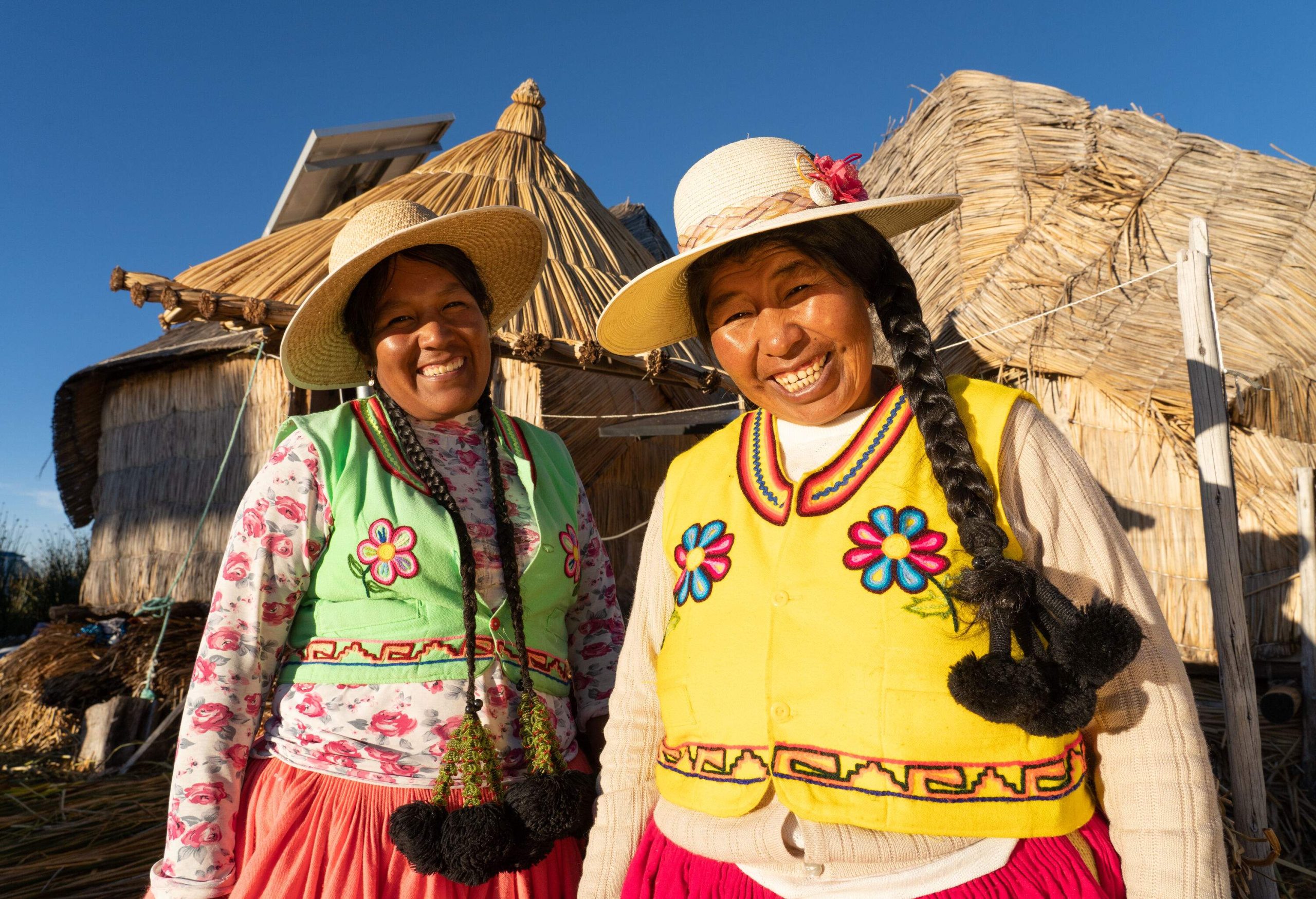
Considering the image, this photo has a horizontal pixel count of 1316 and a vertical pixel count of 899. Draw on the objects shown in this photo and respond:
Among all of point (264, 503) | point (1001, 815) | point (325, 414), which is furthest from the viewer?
point (325, 414)

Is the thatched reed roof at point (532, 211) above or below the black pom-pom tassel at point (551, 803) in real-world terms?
above

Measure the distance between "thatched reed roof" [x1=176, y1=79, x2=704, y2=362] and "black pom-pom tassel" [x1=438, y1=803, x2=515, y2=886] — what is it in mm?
3580

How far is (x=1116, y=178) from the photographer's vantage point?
6199 millimetres

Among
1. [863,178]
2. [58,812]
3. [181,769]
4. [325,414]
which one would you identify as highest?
[863,178]

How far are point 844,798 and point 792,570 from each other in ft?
1.15

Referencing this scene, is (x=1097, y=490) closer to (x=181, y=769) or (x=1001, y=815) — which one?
(x=1001, y=815)

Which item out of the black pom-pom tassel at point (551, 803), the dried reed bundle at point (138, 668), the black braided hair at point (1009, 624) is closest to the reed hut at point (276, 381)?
the dried reed bundle at point (138, 668)

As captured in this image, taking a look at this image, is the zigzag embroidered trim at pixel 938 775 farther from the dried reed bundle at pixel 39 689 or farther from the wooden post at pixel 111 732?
the dried reed bundle at pixel 39 689

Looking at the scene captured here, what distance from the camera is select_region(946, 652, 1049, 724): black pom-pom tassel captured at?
4.00 feet

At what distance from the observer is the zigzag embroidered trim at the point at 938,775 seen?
4.27 feet

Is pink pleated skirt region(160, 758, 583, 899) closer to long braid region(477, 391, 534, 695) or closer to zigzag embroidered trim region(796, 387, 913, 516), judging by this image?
long braid region(477, 391, 534, 695)

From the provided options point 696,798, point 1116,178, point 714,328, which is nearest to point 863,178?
point 1116,178

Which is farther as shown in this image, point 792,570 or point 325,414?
point 325,414

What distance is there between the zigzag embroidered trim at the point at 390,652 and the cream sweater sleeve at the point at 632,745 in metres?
0.32
